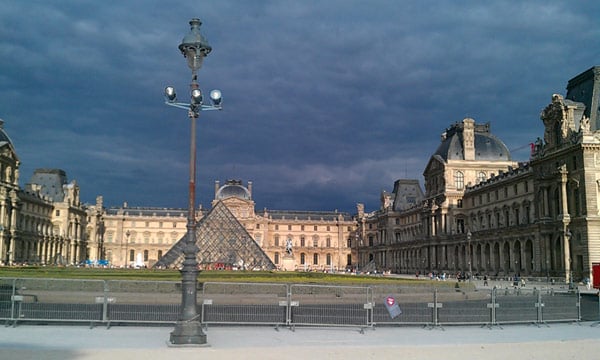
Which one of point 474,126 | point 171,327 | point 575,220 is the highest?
point 474,126

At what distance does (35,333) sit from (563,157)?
4348cm

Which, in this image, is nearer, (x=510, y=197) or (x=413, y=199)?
(x=510, y=197)

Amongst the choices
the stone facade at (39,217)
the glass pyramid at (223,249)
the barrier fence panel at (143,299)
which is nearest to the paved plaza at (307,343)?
the barrier fence panel at (143,299)

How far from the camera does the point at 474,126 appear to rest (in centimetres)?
7494

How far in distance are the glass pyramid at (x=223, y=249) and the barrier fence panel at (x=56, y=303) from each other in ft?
113

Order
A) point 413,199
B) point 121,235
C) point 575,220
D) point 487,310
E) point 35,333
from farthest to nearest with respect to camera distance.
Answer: point 121,235
point 413,199
point 575,220
point 487,310
point 35,333

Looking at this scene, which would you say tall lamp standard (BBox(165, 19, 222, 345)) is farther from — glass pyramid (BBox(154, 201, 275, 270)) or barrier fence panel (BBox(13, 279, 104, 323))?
glass pyramid (BBox(154, 201, 275, 270))

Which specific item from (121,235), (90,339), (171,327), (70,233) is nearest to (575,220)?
(171,327)

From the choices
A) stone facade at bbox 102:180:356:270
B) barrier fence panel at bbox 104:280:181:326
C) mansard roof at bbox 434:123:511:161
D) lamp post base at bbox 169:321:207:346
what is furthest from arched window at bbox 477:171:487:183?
lamp post base at bbox 169:321:207:346

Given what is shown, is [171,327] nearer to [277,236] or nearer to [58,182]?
[58,182]

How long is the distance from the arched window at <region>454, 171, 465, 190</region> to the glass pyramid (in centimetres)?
2771

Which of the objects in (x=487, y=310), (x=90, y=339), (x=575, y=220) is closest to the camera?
(x=90, y=339)

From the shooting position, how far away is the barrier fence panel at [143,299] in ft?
53.1

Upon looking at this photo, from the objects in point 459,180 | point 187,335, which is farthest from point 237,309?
point 459,180
